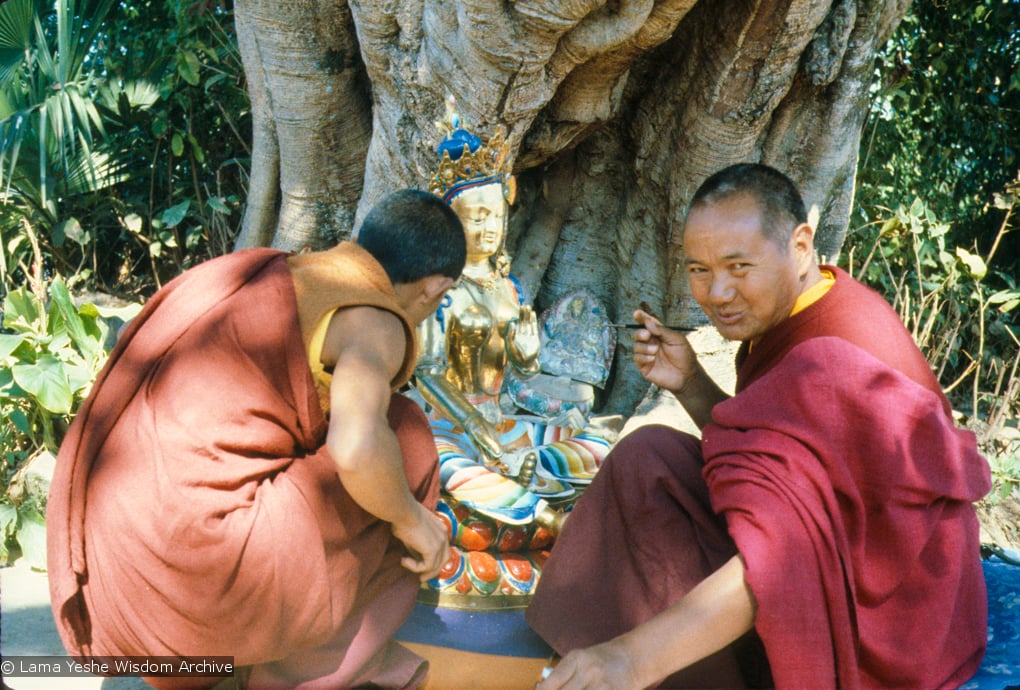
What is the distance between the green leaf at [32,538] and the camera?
381cm

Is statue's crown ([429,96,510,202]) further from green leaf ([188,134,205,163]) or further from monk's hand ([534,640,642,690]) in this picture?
green leaf ([188,134,205,163])

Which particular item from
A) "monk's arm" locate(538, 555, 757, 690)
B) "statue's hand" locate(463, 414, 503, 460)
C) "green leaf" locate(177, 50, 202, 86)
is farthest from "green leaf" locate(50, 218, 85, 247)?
"monk's arm" locate(538, 555, 757, 690)

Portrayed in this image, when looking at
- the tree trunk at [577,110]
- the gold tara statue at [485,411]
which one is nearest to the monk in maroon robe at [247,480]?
the gold tara statue at [485,411]

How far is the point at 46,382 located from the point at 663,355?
2.44 meters

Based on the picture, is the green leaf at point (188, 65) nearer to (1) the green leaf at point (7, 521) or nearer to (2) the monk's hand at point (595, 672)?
(1) the green leaf at point (7, 521)

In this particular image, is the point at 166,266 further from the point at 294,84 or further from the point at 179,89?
the point at 294,84

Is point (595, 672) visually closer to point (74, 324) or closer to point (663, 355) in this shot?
point (663, 355)

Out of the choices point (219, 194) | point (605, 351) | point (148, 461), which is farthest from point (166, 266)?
point (148, 461)

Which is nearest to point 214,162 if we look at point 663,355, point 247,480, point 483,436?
point 483,436

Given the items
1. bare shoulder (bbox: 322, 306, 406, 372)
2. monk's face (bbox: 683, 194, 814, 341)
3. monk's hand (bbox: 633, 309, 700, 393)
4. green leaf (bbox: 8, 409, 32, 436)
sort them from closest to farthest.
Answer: bare shoulder (bbox: 322, 306, 406, 372)
monk's face (bbox: 683, 194, 814, 341)
monk's hand (bbox: 633, 309, 700, 393)
green leaf (bbox: 8, 409, 32, 436)

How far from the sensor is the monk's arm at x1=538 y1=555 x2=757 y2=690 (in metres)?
2.08

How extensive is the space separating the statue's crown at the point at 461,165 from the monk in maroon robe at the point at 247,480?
1.19m

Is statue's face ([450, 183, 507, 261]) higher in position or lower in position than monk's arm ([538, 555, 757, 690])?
higher

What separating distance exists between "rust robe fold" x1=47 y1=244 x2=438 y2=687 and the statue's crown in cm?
125
